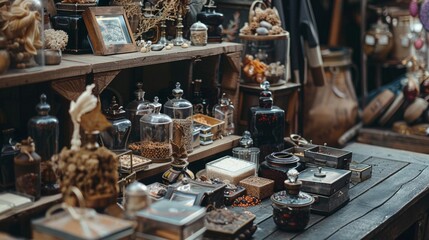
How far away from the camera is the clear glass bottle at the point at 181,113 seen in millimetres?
4035

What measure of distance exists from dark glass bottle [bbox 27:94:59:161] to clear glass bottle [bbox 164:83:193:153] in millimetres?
865

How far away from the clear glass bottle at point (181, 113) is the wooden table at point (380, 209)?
0.59 meters

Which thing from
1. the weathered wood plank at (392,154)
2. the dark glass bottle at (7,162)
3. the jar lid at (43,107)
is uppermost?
the jar lid at (43,107)

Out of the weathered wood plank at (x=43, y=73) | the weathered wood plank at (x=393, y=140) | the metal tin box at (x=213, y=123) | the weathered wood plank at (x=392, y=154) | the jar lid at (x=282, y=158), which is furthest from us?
the weathered wood plank at (x=393, y=140)

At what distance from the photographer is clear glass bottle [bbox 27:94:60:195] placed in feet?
10.7

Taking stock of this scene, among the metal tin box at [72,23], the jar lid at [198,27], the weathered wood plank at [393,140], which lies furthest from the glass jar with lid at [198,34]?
the weathered wood plank at [393,140]

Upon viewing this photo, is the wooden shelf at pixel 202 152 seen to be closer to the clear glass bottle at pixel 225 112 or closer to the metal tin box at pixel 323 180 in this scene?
the clear glass bottle at pixel 225 112

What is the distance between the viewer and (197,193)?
3457 mm

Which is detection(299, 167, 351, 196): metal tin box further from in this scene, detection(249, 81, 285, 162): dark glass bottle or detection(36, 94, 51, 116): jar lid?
detection(36, 94, 51, 116): jar lid

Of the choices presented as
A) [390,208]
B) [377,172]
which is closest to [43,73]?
[390,208]

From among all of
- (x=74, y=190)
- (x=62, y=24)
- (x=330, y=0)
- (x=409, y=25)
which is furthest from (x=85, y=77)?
(x=330, y=0)

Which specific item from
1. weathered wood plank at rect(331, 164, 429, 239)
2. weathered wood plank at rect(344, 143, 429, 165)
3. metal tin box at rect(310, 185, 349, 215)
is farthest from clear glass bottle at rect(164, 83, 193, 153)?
weathered wood plank at rect(344, 143, 429, 165)

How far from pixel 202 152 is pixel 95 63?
38.2 inches

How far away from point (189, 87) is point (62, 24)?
1088 millimetres
